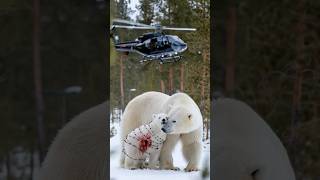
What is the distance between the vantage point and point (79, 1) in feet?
5.72

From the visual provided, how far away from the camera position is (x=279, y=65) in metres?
1.75

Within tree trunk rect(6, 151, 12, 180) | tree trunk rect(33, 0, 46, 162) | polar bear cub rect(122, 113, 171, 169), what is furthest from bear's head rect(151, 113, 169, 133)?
tree trunk rect(6, 151, 12, 180)

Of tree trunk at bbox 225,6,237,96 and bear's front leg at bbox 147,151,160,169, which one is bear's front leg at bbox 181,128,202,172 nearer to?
bear's front leg at bbox 147,151,160,169

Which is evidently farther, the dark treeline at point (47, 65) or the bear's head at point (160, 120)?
the bear's head at point (160, 120)

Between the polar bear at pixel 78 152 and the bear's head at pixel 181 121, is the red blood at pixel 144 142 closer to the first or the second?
the bear's head at pixel 181 121

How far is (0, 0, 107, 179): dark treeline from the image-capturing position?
68.2 inches

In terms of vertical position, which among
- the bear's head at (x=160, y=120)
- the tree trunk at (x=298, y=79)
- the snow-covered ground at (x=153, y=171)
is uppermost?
the tree trunk at (x=298, y=79)

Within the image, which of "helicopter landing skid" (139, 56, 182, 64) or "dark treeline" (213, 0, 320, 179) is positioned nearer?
"dark treeline" (213, 0, 320, 179)

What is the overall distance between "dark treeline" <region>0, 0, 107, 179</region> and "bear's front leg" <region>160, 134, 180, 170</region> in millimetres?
358

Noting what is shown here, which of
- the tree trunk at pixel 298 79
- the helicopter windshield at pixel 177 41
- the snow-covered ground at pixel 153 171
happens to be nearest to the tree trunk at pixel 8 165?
the snow-covered ground at pixel 153 171

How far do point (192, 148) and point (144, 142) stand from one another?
20cm

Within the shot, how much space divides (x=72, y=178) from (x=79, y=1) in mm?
675

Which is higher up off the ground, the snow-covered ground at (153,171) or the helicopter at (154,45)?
the helicopter at (154,45)

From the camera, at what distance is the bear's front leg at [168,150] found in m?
1.91
